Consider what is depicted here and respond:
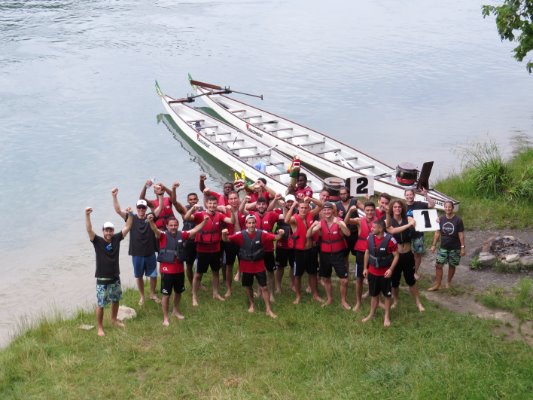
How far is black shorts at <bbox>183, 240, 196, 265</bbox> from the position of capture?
1113 centimetres

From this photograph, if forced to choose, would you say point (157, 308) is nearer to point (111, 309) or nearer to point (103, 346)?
point (111, 309)

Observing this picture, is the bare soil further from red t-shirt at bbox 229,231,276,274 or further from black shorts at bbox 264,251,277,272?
red t-shirt at bbox 229,231,276,274

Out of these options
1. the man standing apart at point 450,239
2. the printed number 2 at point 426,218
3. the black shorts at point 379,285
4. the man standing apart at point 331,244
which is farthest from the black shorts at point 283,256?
the man standing apart at point 450,239

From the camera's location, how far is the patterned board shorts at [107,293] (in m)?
10.0

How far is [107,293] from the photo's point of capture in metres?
10.1

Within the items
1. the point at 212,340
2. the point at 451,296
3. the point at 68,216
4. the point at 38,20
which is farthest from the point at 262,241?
the point at 38,20

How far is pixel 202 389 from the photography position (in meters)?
8.58

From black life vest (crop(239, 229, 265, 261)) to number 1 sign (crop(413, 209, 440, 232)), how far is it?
2.50 m

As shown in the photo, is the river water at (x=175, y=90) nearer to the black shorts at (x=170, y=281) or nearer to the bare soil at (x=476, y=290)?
the black shorts at (x=170, y=281)

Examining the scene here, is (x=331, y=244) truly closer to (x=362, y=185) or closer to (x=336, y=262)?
(x=336, y=262)

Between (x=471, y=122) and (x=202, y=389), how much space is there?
21.5 metres

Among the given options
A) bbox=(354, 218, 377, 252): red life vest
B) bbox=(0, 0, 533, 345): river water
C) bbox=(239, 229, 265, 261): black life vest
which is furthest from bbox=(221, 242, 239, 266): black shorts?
bbox=(0, 0, 533, 345): river water

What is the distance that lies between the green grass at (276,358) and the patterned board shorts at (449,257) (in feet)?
2.66

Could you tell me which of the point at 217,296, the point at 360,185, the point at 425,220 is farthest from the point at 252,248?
the point at 360,185
